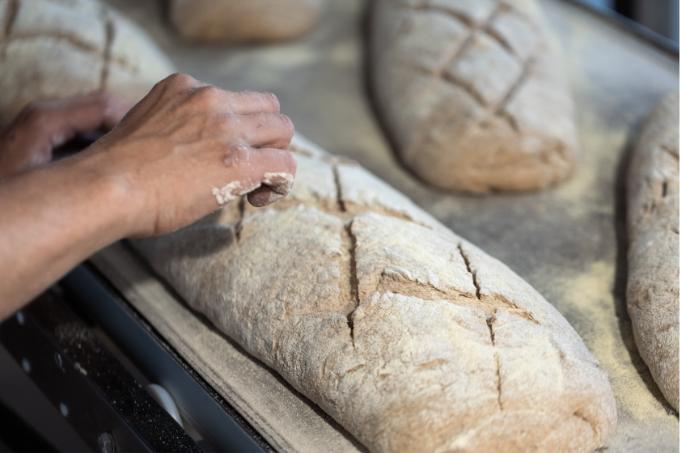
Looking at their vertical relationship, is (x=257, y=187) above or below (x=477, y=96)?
below

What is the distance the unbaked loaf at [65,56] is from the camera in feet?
7.20

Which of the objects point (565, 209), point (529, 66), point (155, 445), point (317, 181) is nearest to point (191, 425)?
point (155, 445)

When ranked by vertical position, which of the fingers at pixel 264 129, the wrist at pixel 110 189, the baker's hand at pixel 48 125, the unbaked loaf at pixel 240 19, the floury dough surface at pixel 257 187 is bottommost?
the baker's hand at pixel 48 125

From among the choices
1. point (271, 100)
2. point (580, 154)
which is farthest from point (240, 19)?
point (271, 100)

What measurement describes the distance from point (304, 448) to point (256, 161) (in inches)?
20.1

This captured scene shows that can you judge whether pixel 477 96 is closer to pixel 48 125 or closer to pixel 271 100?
pixel 271 100

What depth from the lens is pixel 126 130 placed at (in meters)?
1.34

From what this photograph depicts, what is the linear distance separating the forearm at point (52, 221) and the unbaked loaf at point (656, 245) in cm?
100

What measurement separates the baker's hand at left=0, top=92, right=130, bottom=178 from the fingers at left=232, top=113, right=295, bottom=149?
27.1 inches

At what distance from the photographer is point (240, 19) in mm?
2697

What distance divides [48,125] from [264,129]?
2.48 ft

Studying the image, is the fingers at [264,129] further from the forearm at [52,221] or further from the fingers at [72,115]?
the fingers at [72,115]

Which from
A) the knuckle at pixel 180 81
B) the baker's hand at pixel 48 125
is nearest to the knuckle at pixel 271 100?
the knuckle at pixel 180 81

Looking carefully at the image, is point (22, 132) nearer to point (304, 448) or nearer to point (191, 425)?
point (191, 425)
